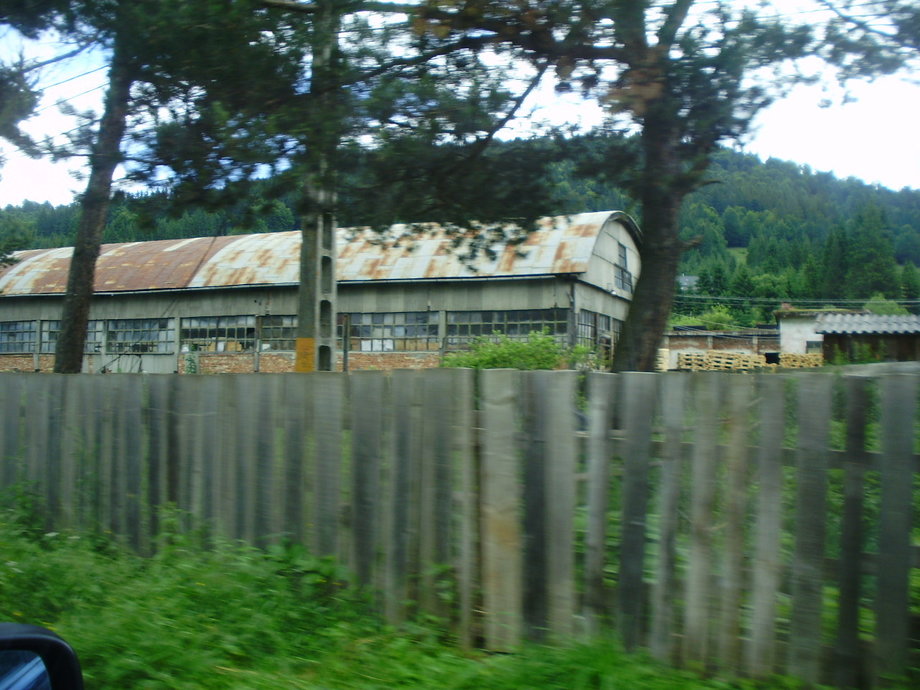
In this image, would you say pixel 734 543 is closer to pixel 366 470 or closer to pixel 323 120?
pixel 366 470

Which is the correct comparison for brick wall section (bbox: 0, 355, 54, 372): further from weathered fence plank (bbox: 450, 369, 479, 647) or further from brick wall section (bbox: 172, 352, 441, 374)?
weathered fence plank (bbox: 450, 369, 479, 647)

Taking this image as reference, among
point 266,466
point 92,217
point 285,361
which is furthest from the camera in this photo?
point 285,361

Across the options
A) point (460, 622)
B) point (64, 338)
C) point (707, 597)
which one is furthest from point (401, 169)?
point (64, 338)

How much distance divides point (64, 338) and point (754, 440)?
12131mm

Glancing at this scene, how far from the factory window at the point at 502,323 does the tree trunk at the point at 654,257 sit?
17.0 m

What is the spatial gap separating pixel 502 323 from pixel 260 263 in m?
10.0

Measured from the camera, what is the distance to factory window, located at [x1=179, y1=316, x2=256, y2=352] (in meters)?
28.7

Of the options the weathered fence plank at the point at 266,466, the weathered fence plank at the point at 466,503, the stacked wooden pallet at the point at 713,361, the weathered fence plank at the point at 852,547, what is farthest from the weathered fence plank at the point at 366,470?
the stacked wooden pallet at the point at 713,361

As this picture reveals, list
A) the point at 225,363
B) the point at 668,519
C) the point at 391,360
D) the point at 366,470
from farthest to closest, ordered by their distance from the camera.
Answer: the point at 225,363, the point at 391,360, the point at 366,470, the point at 668,519

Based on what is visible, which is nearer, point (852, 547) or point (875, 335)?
point (852, 547)

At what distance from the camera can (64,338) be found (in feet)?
41.5

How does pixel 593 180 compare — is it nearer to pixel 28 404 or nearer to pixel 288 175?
pixel 288 175

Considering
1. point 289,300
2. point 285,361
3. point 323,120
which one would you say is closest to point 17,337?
point 285,361

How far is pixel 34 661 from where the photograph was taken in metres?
1.77
